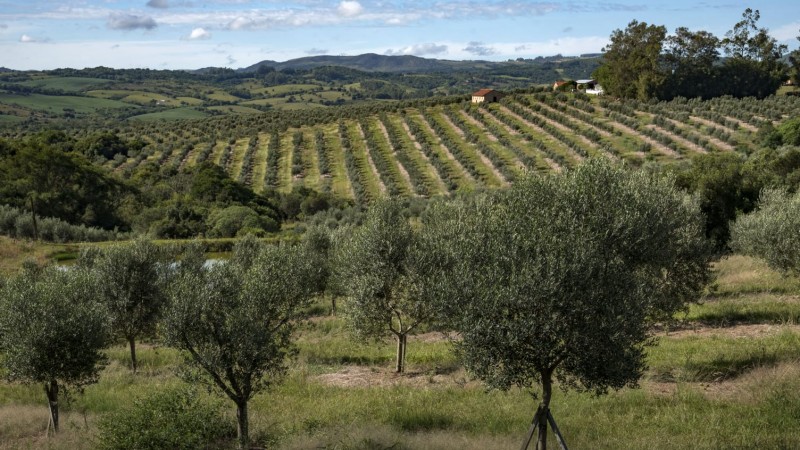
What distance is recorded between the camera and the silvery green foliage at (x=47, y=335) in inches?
832

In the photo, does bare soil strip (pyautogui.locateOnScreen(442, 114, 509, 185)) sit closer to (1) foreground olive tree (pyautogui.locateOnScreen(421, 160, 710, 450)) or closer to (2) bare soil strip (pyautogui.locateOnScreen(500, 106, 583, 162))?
(2) bare soil strip (pyautogui.locateOnScreen(500, 106, 583, 162))

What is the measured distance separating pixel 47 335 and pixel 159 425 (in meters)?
5.77

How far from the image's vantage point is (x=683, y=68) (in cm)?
12138

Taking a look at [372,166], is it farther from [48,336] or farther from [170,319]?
[170,319]

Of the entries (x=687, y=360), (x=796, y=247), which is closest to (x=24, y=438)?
(x=687, y=360)

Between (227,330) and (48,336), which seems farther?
(48,336)

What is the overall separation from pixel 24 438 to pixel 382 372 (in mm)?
14916

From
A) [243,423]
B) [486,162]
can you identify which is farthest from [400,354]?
[486,162]

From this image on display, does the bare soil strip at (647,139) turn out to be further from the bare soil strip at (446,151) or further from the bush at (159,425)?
the bush at (159,425)

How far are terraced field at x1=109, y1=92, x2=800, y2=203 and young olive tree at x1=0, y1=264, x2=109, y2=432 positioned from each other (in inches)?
2668

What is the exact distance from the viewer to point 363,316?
91.7 ft

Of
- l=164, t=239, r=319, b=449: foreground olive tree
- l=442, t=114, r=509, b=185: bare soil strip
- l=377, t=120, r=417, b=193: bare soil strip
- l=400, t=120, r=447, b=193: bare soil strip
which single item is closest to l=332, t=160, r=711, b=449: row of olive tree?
l=164, t=239, r=319, b=449: foreground olive tree

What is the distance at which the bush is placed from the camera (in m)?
18.7

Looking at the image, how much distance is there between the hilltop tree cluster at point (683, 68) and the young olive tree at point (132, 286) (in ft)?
352
